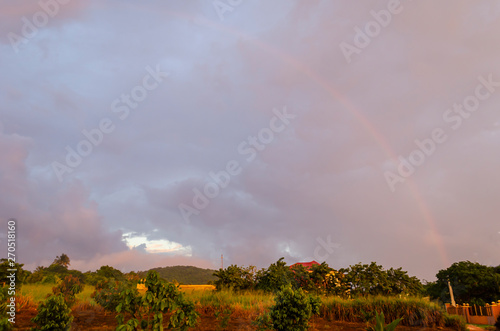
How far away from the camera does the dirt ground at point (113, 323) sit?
9.88 metres

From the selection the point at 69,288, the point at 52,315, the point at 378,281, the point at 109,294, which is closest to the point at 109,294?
the point at 109,294

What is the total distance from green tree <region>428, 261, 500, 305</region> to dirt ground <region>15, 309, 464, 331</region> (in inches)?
1988

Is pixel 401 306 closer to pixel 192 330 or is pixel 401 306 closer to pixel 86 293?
pixel 192 330

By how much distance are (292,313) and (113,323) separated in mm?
6279

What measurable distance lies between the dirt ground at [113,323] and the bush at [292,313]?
6.25ft

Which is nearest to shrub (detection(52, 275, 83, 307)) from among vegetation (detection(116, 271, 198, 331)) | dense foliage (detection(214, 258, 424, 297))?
vegetation (detection(116, 271, 198, 331))

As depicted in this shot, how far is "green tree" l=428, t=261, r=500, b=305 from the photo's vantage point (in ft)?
168

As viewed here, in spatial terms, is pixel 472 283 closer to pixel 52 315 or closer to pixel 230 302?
pixel 230 302

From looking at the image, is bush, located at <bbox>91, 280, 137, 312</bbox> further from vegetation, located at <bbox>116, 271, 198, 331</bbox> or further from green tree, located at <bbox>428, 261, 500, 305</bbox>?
green tree, located at <bbox>428, 261, 500, 305</bbox>

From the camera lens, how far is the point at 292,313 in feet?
30.3

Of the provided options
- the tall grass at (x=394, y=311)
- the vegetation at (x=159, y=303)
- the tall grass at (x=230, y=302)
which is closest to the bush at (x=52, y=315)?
the vegetation at (x=159, y=303)

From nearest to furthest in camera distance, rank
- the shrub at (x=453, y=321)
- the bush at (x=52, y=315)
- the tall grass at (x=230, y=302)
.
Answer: the bush at (x=52, y=315) < the tall grass at (x=230, y=302) < the shrub at (x=453, y=321)

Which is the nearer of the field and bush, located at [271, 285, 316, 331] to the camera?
bush, located at [271, 285, 316, 331]

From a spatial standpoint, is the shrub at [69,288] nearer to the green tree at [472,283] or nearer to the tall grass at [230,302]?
the tall grass at [230,302]
